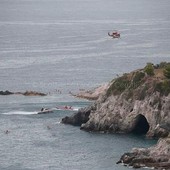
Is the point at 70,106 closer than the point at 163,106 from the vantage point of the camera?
No

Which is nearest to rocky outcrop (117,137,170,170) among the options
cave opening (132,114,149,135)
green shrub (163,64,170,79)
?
cave opening (132,114,149,135)

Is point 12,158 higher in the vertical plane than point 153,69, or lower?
lower

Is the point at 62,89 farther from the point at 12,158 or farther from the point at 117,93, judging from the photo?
the point at 12,158

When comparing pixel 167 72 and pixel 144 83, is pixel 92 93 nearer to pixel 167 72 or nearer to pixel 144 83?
pixel 144 83

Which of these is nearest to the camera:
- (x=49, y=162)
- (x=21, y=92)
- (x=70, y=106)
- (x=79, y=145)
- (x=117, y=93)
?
(x=49, y=162)

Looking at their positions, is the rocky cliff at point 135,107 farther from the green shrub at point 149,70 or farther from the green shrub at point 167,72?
the green shrub at point 167,72

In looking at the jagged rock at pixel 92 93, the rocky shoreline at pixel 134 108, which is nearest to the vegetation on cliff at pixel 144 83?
the rocky shoreline at pixel 134 108

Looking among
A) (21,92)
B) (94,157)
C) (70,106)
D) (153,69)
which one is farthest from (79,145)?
(21,92)
